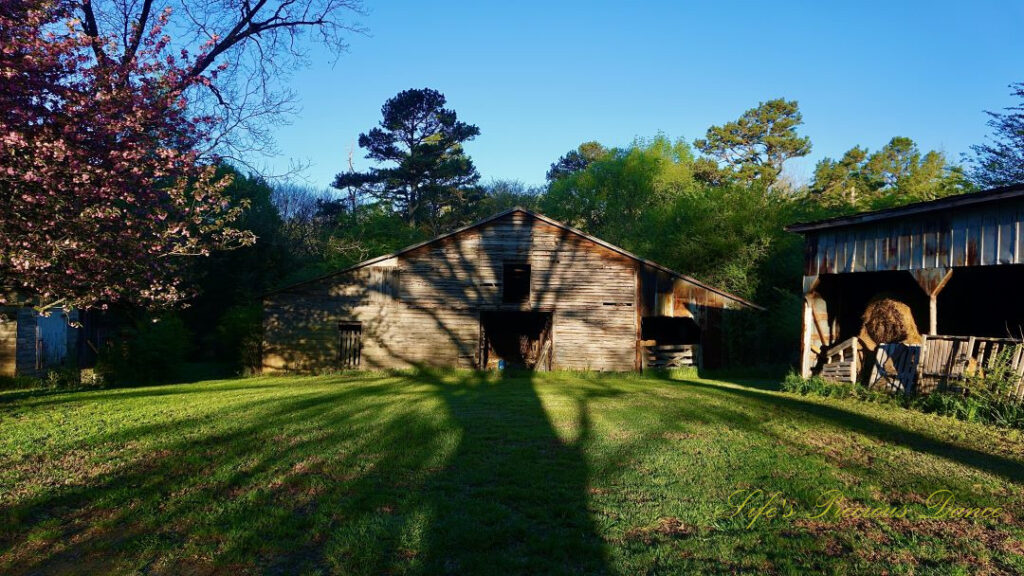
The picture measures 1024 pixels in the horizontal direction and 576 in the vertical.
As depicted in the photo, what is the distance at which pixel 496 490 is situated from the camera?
269 inches

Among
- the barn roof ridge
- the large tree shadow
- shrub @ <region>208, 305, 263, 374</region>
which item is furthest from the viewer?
shrub @ <region>208, 305, 263, 374</region>

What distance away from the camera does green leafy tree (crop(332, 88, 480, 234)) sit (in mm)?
50500

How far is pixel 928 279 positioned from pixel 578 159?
6579 cm

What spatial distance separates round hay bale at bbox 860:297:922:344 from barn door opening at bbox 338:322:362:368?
1785cm

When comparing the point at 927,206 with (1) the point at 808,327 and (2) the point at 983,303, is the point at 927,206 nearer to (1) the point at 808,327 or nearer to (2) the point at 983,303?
(1) the point at 808,327

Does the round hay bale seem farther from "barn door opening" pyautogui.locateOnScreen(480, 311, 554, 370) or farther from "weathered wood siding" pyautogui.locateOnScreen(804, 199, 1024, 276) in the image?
"barn door opening" pyautogui.locateOnScreen(480, 311, 554, 370)

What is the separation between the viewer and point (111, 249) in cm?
1341

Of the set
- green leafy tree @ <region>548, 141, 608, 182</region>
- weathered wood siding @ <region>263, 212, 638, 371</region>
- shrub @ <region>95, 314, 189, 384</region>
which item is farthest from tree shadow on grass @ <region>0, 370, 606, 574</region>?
green leafy tree @ <region>548, 141, 608, 182</region>

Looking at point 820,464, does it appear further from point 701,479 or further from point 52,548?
point 52,548

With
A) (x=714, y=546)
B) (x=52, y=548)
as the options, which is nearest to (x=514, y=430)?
(x=714, y=546)

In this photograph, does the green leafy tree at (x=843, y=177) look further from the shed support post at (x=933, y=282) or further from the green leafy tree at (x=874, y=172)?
the shed support post at (x=933, y=282)

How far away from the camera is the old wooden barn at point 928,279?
1308 cm

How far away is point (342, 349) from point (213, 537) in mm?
19819

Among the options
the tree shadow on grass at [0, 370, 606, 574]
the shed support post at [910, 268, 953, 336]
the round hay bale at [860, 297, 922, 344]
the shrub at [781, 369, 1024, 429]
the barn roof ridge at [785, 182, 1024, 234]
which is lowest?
the tree shadow on grass at [0, 370, 606, 574]
